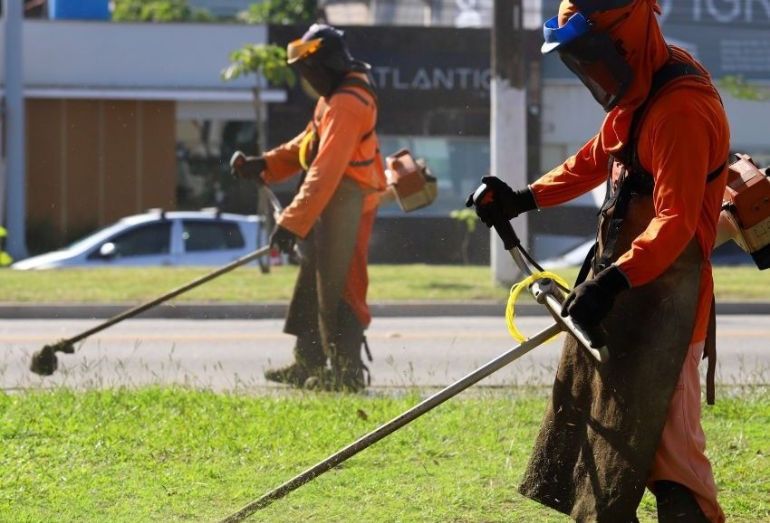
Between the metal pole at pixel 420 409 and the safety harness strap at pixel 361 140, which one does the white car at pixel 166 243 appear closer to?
the safety harness strap at pixel 361 140

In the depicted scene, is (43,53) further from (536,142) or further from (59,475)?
(59,475)

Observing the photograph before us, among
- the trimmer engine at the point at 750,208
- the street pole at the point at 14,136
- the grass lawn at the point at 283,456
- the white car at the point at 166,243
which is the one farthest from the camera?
the street pole at the point at 14,136

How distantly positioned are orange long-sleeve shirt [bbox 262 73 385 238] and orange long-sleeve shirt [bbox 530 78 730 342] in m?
3.91

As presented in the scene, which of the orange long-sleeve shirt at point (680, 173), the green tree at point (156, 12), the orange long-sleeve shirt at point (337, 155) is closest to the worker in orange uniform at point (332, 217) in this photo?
the orange long-sleeve shirt at point (337, 155)

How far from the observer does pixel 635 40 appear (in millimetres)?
4273

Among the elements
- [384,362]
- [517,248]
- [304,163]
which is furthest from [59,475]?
[384,362]

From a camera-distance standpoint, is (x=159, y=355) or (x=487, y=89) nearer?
(x=159, y=355)

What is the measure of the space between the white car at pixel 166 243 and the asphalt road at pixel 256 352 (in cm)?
587

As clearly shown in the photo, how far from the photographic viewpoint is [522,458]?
6160 millimetres

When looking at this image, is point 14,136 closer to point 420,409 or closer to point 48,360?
point 48,360

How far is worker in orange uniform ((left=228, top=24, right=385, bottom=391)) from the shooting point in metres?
8.09

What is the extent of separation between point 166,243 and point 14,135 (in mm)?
6516

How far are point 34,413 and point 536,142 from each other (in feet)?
76.9

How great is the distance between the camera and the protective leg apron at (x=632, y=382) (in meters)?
4.27
